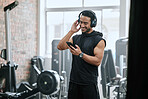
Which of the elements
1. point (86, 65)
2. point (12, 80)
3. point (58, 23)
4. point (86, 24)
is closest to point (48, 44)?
point (58, 23)

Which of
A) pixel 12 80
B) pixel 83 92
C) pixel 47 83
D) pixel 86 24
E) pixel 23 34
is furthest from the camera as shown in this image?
pixel 23 34

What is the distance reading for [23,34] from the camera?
157 inches

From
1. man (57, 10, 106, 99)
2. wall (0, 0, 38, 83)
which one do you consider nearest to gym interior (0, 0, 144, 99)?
wall (0, 0, 38, 83)

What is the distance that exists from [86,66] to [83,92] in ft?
0.84

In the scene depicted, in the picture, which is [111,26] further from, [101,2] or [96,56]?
[96,56]

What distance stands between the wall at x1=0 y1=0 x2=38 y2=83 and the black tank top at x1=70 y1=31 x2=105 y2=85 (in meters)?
2.13

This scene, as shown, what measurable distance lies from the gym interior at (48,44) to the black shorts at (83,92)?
1.02 metres

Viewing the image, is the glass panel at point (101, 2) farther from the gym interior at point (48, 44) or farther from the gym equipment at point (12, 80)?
the gym equipment at point (12, 80)

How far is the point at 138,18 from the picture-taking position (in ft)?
0.87

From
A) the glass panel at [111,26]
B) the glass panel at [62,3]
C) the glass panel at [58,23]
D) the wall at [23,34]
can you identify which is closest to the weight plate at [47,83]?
the wall at [23,34]

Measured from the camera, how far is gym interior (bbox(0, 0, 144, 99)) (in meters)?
3.09

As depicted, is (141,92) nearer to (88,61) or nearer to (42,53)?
(88,61)

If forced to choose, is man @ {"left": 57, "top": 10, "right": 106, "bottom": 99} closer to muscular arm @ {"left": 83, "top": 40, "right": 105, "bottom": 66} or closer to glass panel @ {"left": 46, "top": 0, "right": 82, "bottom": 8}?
muscular arm @ {"left": 83, "top": 40, "right": 105, "bottom": 66}

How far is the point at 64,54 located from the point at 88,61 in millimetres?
1932
